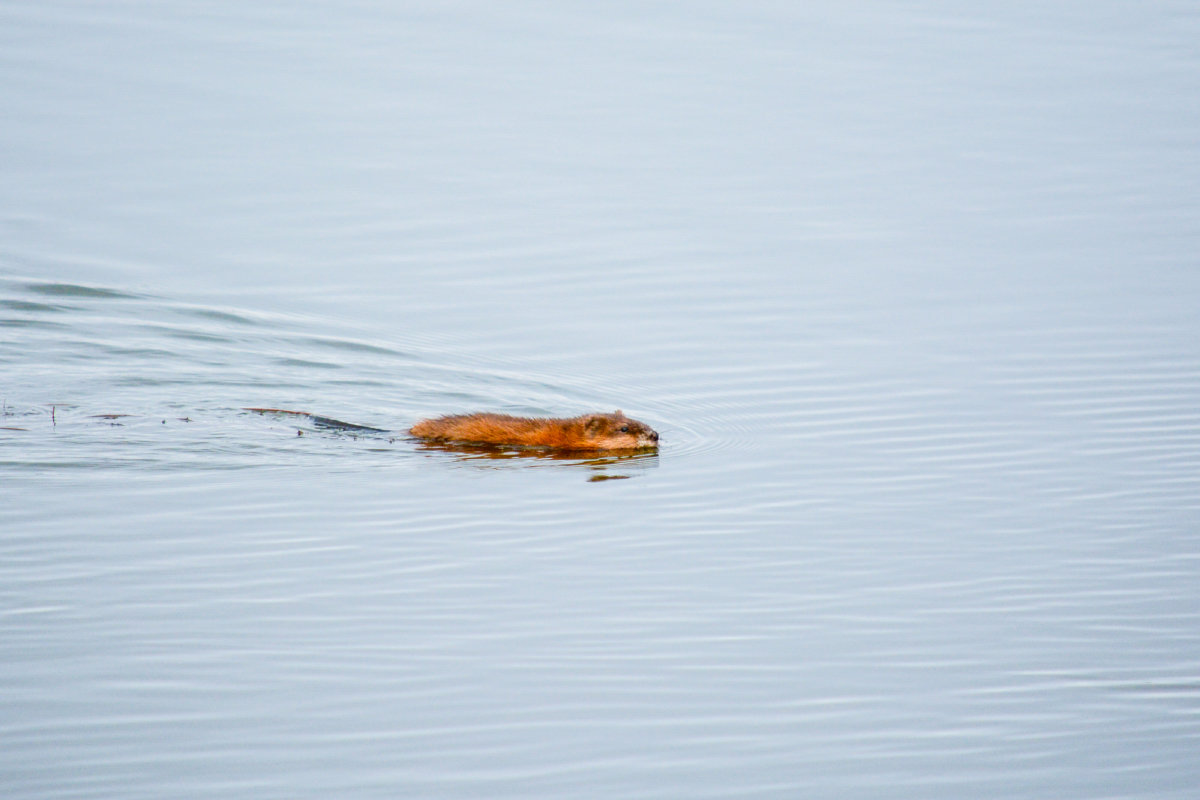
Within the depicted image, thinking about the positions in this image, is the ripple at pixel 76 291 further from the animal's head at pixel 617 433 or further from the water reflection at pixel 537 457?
the animal's head at pixel 617 433

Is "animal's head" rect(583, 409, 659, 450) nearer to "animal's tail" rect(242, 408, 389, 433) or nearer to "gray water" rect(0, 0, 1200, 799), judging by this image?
"gray water" rect(0, 0, 1200, 799)

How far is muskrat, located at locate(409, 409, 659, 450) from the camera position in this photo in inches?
460

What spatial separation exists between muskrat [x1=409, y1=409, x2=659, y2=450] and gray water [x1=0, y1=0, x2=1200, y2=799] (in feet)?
0.82

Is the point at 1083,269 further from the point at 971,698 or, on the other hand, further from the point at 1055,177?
the point at 971,698

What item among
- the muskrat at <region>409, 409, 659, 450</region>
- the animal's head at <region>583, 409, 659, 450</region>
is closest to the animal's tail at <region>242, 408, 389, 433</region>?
the muskrat at <region>409, 409, 659, 450</region>

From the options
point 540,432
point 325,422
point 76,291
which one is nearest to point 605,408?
point 540,432

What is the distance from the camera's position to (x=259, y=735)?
6.75m

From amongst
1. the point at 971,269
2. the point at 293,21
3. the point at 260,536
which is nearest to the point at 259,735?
the point at 260,536

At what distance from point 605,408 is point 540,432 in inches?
36.2

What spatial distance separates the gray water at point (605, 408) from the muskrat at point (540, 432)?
0.25 metres

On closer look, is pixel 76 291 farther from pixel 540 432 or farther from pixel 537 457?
pixel 537 457

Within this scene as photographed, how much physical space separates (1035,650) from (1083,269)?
866cm

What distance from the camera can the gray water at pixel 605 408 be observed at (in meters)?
6.97

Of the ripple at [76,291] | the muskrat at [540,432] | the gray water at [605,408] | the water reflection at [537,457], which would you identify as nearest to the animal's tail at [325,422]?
the gray water at [605,408]
